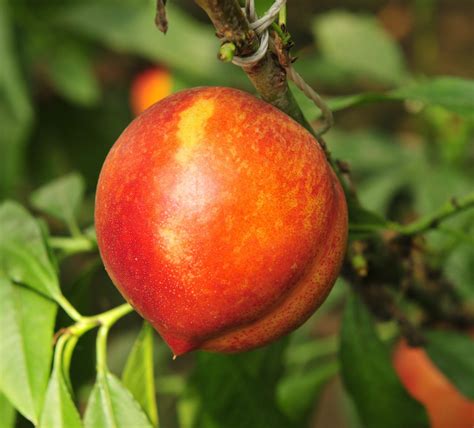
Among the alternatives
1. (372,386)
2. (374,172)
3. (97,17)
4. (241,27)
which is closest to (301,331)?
(374,172)

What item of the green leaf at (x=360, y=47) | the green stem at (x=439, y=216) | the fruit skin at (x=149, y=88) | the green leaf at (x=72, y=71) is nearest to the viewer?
the green stem at (x=439, y=216)

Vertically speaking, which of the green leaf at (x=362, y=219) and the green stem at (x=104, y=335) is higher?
the green stem at (x=104, y=335)

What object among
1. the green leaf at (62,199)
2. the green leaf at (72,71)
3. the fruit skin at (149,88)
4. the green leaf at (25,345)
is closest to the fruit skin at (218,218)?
the green leaf at (25,345)

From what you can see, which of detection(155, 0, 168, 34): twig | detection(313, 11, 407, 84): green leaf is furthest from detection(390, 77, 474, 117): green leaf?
detection(313, 11, 407, 84): green leaf

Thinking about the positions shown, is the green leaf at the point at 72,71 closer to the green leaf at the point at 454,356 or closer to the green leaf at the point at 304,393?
the green leaf at the point at 304,393

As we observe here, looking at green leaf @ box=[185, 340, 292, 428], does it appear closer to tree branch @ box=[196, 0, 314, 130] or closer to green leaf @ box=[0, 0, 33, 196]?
tree branch @ box=[196, 0, 314, 130]

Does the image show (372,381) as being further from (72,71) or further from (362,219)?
(72,71)

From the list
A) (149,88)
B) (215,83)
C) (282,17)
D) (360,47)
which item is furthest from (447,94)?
(149,88)
